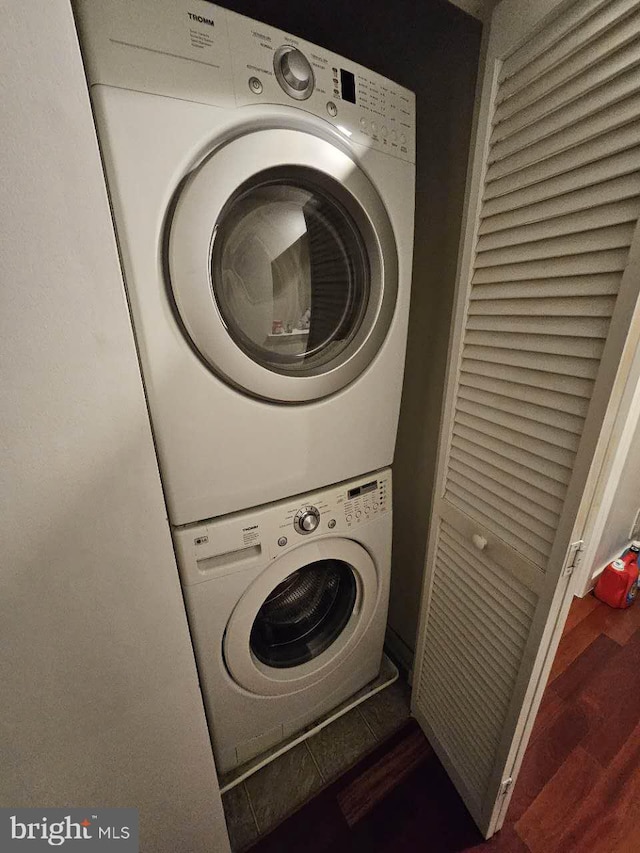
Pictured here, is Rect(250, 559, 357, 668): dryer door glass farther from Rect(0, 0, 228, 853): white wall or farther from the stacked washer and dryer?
Rect(0, 0, 228, 853): white wall

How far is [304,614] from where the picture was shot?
1086mm

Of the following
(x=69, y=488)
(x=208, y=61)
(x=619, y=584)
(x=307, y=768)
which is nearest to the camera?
(x=69, y=488)

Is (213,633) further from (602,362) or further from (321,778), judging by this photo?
(602,362)

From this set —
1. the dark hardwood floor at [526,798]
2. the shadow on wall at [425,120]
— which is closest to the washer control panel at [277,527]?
the shadow on wall at [425,120]

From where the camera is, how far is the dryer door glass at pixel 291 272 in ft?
2.17

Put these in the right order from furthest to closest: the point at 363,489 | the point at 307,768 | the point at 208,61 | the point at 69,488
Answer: the point at 307,768 < the point at 363,489 < the point at 208,61 < the point at 69,488

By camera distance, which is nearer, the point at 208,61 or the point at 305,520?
the point at 208,61

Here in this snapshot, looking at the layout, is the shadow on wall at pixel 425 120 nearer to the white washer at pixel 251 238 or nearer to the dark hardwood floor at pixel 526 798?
the white washer at pixel 251 238

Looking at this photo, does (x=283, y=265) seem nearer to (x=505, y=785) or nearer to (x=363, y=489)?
(x=363, y=489)

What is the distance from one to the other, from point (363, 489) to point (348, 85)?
85cm

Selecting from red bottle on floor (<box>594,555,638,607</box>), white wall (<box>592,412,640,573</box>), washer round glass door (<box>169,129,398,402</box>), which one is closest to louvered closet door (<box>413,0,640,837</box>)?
washer round glass door (<box>169,129,398,402</box>)

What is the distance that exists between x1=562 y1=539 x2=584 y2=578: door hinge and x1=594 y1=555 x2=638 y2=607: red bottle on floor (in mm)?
1308

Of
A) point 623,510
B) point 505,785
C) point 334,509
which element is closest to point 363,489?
point 334,509

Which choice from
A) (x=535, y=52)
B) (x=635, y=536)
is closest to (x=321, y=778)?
(x=535, y=52)
